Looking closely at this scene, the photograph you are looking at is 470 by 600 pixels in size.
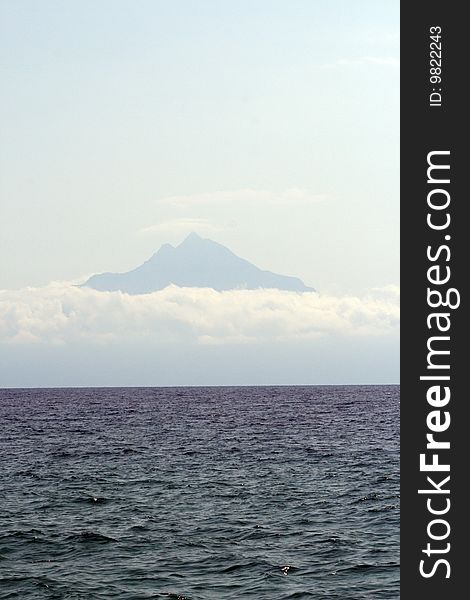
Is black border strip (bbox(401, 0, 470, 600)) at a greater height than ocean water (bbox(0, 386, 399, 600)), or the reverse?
black border strip (bbox(401, 0, 470, 600))

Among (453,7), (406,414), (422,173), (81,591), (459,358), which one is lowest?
(81,591)

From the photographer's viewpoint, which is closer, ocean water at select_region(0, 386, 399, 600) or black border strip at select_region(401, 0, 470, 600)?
black border strip at select_region(401, 0, 470, 600)

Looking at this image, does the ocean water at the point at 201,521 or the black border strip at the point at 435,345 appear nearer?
the black border strip at the point at 435,345

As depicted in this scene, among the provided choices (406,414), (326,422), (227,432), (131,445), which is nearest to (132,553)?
(406,414)

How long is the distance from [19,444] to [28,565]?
3880 cm

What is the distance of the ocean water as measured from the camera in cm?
2327

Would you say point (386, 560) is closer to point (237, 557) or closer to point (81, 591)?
point (237, 557)

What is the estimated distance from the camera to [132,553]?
26562 mm

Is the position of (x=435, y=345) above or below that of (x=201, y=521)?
above

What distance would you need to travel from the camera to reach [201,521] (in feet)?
102

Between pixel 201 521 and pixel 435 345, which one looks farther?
pixel 201 521

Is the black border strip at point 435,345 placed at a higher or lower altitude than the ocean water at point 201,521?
higher

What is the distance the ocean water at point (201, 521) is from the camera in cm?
2327

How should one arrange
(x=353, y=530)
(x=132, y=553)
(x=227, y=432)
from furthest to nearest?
(x=227, y=432)
(x=353, y=530)
(x=132, y=553)
